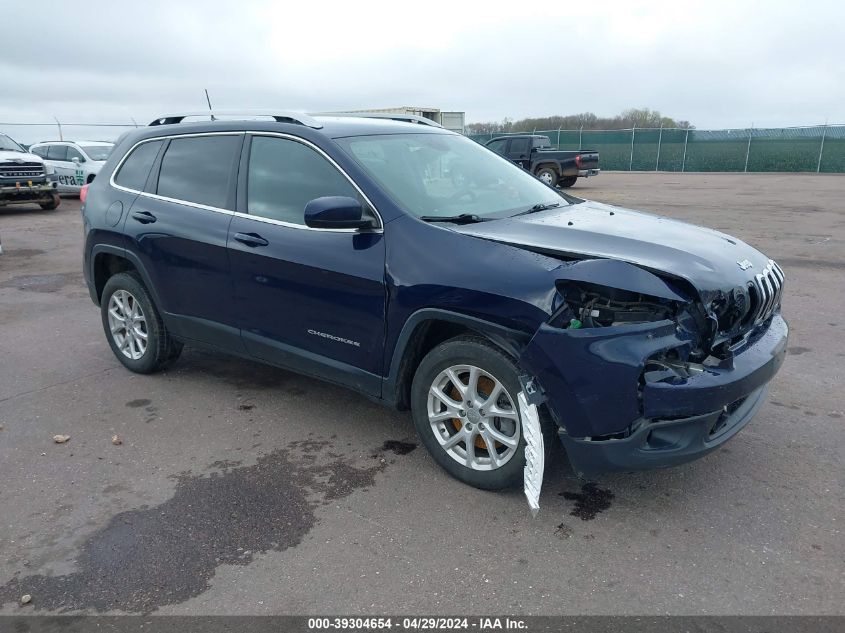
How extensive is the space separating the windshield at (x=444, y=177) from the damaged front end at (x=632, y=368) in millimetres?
1079

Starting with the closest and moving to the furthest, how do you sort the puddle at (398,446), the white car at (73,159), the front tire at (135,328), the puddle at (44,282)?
the puddle at (398,446) < the front tire at (135,328) < the puddle at (44,282) < the white car at (73,159)

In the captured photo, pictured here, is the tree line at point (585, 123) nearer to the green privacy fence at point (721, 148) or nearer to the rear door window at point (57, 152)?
the green privacy fence at point (721, 148)

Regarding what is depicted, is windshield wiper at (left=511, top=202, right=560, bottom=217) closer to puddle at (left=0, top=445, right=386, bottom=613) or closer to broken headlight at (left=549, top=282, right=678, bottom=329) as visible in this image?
broken headlight at (left=549, top=282, right=678, bottom=329)

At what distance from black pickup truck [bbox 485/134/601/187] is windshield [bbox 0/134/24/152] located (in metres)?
14.1

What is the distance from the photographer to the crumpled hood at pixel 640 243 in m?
3.25

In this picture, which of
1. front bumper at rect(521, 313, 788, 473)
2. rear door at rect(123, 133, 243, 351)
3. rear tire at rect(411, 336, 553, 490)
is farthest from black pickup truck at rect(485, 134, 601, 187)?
front bumper at rect(521, 313, 788, 473)

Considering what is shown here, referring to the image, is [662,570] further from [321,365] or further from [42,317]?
[42,317]

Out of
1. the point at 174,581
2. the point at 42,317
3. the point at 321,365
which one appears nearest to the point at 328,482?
the point at 321,365

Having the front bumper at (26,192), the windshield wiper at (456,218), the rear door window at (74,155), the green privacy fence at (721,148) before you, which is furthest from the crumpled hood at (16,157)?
the green privacy fence at (721,148)

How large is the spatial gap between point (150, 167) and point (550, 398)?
3600 millimetres

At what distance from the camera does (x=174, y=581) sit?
116 inches

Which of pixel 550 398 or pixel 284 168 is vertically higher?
pixel 284 168

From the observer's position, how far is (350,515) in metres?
3.44

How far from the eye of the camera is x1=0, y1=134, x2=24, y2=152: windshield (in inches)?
684
